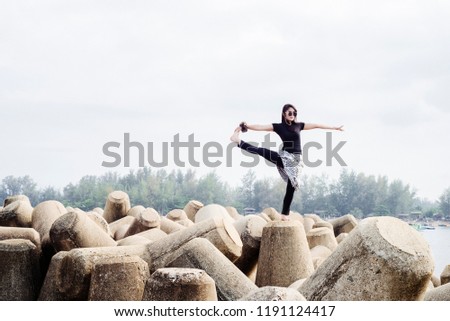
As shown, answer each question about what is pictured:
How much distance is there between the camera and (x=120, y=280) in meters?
4.74

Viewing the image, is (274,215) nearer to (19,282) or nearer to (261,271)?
(261,271)

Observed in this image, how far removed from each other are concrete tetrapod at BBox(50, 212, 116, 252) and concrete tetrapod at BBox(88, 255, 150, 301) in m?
1.40

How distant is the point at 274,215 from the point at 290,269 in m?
4.72

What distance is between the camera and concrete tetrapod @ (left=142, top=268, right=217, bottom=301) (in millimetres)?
4148

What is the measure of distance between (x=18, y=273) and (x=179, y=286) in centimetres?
216

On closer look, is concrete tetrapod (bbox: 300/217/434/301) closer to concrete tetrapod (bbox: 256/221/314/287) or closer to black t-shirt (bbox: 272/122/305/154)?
concrete tetrapod (bbox: 256/221/314/287)

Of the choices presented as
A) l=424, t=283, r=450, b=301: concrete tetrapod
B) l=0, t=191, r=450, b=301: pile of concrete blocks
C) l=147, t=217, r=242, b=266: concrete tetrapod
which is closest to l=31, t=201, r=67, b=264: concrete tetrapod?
l=0, t=191, r=450, b=301: pile of concrete blocks

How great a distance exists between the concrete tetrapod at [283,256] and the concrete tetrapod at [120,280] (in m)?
1.41

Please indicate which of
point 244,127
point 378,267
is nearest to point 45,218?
point 244,127

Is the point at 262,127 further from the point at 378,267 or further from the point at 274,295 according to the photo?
the point at 274,295

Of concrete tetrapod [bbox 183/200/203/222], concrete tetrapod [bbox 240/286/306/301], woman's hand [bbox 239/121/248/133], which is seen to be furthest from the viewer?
concrete tetrapod [bbox 183/200/203/222]

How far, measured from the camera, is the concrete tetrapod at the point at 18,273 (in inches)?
222

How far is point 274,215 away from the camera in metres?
Answer: 10.6
